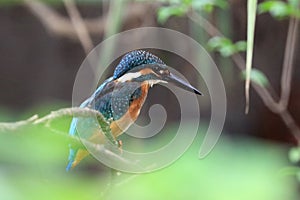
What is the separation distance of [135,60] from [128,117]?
2 centimetres

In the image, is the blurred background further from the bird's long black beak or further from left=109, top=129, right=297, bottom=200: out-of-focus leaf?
the bird's long black beak

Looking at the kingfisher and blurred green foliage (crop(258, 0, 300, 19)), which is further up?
the kingfisher

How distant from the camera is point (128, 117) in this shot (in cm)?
24

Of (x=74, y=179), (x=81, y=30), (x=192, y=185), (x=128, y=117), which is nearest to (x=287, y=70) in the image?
(x=81, y=30)

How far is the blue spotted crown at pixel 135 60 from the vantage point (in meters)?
0.23

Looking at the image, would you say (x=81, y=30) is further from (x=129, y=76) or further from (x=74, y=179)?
(x=129, y=76)

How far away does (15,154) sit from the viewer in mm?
446

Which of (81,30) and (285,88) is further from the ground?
(81,30)

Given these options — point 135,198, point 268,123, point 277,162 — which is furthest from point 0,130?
point 268,123

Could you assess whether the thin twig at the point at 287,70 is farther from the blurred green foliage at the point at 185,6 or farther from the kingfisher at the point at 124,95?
the kingfisher at the point at 124,95

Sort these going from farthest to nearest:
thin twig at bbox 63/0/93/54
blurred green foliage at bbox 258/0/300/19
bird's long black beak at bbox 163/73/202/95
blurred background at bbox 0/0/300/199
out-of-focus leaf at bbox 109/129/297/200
Answer: thin twig at bbox 63/0/93/54, blurred background at bbox 0/0/300/199, blurred green foliage at bbox 258/0/300/19, out-of-focus leaf at bbox 109/129/297/200, bird's long black beak at bbox 163/73/202/95

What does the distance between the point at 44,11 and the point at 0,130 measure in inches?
57.7

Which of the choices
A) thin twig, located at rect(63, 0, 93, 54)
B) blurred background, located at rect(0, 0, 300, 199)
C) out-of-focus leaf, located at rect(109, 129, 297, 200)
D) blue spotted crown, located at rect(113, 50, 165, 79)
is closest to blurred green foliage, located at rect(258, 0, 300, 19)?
blurred background, located at rect(0, 0, 300, 199)

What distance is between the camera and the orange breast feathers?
0.77ft
